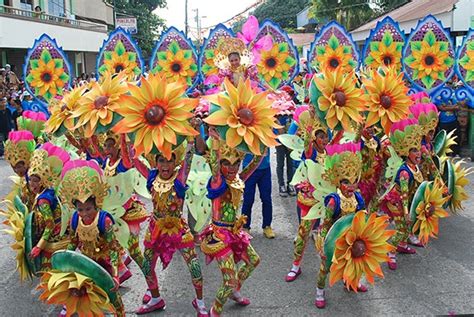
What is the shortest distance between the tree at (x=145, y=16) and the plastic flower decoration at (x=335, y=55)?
33.8 metres

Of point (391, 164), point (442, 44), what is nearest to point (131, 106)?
point (391, 164)

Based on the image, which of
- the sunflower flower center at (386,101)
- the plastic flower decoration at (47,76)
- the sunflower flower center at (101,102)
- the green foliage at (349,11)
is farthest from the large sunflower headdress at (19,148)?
the green foliage at (349,11)

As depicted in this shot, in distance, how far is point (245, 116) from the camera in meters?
3.26

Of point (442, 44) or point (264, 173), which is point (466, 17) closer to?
point (442, 44)

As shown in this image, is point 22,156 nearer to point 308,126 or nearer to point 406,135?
point 308,126

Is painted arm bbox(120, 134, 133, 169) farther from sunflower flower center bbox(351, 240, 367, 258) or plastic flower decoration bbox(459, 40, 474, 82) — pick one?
plastic flower decoration bbox(459, 40, 474, 82)

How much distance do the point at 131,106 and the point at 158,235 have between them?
1057 mm

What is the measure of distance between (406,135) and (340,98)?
101 centimetres

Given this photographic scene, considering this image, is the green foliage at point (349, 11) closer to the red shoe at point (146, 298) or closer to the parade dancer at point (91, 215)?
the red shoe at point (146, 298)

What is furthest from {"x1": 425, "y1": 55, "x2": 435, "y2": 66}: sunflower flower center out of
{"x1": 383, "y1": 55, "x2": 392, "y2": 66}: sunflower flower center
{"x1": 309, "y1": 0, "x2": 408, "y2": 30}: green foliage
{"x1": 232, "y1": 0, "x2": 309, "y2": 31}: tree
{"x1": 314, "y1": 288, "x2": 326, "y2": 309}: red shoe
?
{"x1": 232, "y1": 0, "x2": 309, "y2": 31}: tree

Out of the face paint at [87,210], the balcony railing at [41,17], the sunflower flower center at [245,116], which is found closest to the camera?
the sunflower flower center at [245,116]

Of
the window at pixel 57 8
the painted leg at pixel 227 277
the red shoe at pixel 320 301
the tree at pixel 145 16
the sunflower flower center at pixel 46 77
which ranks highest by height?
the tree at pixel 145 16

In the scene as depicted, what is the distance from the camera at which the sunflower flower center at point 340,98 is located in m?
3.95

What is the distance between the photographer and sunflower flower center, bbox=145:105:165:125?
3180mm
